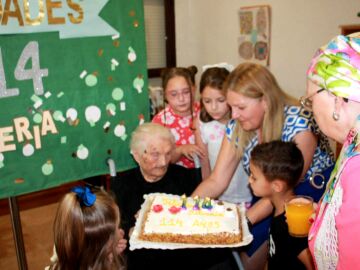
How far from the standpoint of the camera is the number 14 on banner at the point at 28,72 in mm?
1841

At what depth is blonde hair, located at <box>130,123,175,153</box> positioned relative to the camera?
7.06 feet

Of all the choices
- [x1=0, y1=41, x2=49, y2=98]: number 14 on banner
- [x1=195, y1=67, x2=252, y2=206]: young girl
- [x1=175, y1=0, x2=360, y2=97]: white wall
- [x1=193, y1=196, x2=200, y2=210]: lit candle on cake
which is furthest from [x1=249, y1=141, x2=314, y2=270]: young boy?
[x1=175, y1=0, x2=360, y2=97]: white wall

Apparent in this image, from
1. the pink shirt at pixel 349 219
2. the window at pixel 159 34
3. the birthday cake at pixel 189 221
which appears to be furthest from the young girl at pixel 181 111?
the window at pixel 159 34

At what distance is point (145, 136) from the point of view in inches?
85.0

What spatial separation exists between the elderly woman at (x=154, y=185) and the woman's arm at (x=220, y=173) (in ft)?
0.37

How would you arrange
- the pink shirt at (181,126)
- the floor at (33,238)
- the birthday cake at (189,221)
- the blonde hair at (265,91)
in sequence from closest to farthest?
the birthday cake at (189,221)
the blonde hair at (265,91)
the pink shirt at (181,126)
the floor at (33,238)

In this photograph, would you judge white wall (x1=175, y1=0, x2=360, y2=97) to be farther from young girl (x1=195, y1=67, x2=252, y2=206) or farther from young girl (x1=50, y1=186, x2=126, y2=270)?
young girl (x1=50, y1=186, x2=126, y2=270)

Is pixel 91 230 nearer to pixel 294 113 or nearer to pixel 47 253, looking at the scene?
pixel 294 113

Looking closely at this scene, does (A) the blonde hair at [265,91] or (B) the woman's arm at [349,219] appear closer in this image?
(B) the woman's arm at [349,219]

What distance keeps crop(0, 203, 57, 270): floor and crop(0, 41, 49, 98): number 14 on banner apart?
1691 mm

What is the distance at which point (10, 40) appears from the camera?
1821mm

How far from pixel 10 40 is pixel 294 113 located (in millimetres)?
1418

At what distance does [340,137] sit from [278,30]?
9.23 feet

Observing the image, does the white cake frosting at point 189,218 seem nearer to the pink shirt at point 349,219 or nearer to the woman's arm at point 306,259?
the woman's arm at point 306,259
